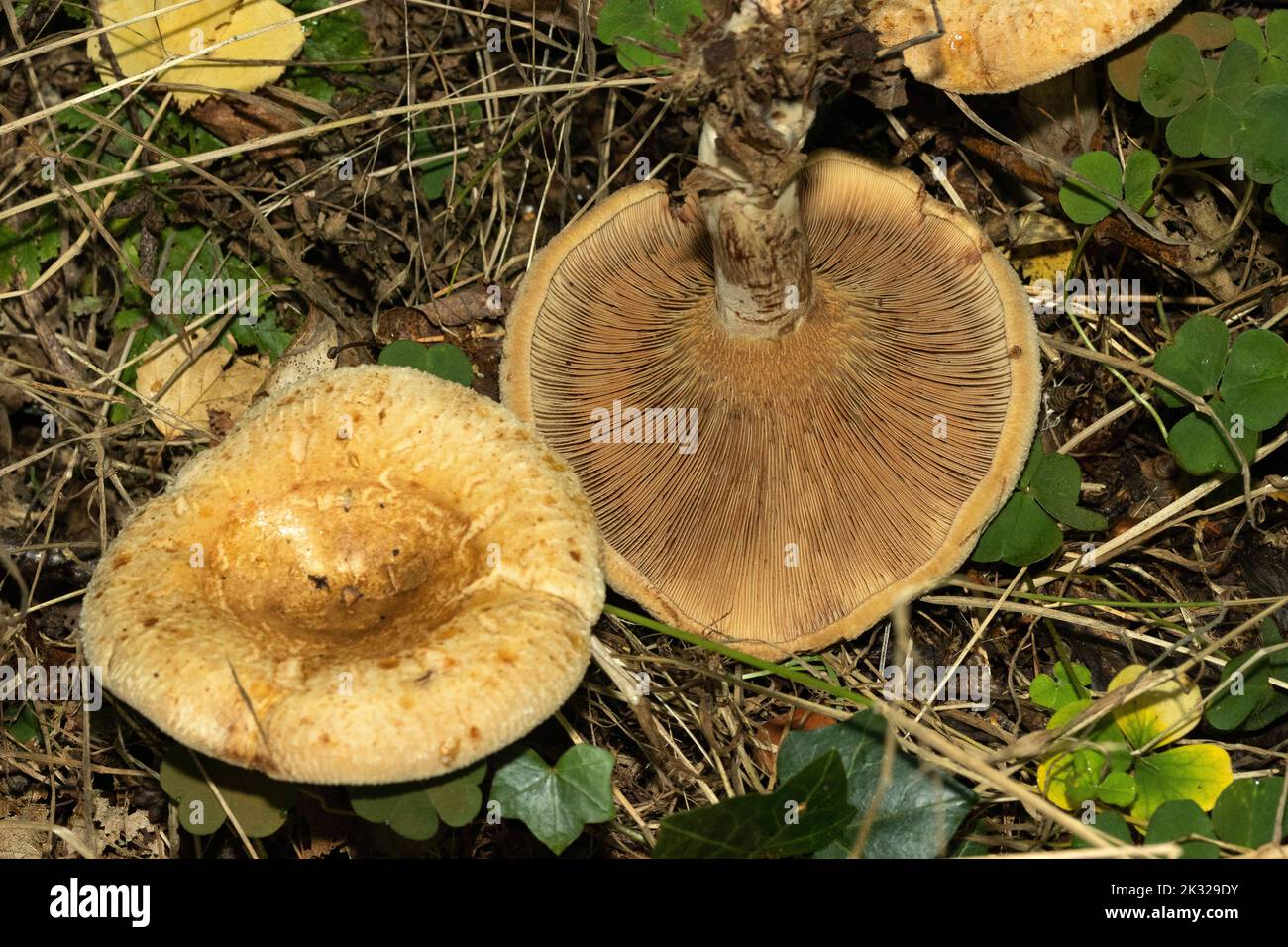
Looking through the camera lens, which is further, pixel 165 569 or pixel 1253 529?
pixel 1253 529

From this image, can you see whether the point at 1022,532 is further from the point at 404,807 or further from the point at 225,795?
the point at 225,795

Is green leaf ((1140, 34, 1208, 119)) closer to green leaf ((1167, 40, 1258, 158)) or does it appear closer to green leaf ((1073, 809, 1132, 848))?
green leaf ((1167, 40, 1258, 158))

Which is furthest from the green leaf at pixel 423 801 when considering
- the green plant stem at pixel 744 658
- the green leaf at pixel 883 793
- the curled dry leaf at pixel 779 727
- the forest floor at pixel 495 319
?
the curled dry leaf at pixel 779 727

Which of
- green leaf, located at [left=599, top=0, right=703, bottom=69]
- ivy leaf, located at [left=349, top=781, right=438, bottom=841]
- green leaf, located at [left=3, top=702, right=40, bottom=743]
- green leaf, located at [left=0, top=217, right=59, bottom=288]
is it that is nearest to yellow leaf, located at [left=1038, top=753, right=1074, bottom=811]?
ivy leaf, located at [left=349, top=781, right=438, bottom=841]

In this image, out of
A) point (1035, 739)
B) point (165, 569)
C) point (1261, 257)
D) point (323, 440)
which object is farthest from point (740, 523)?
point (1261, 257)

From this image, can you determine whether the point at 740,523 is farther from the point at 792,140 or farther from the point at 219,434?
the point at 219,434

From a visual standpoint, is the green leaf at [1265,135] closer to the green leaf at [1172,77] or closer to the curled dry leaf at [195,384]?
the green leaf at [1172,77]

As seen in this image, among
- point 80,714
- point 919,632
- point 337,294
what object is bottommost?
point 80,714

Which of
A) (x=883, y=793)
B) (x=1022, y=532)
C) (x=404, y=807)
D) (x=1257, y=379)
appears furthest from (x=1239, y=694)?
(x=404, y=807)
